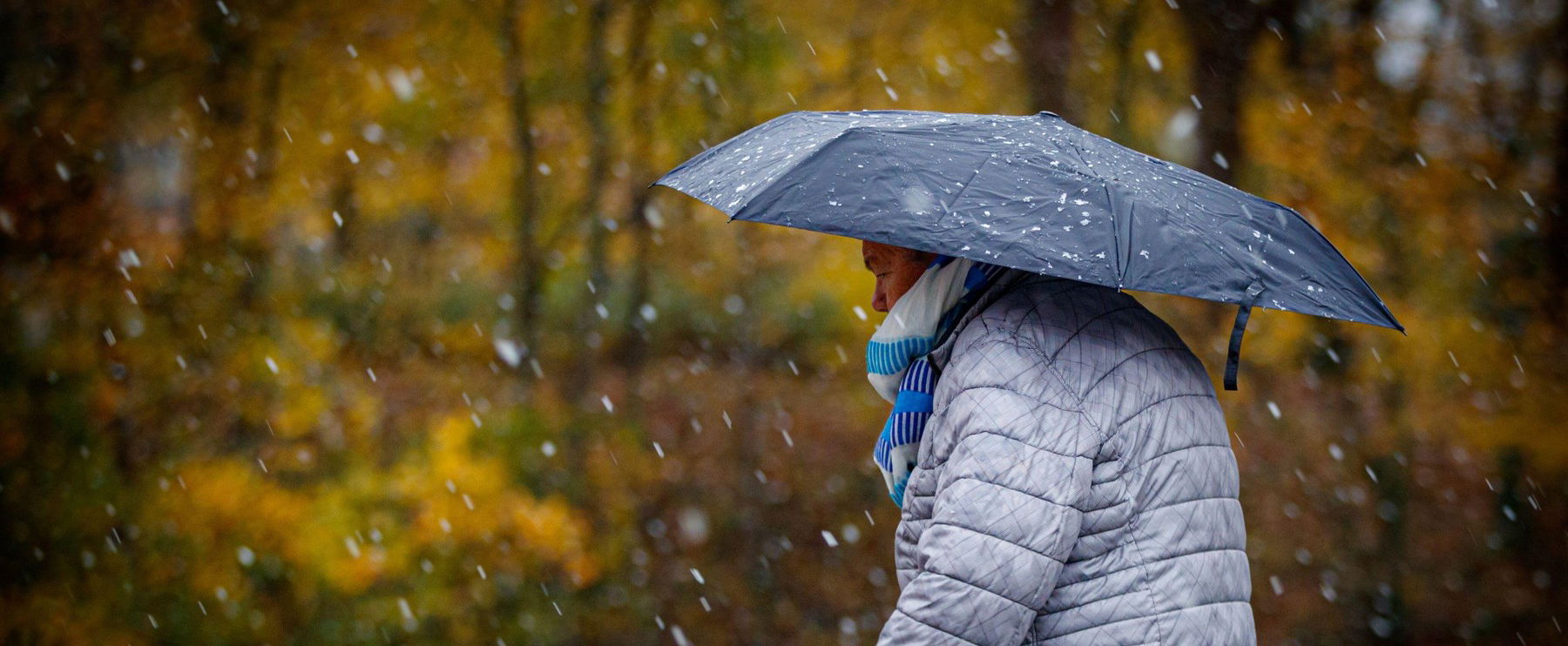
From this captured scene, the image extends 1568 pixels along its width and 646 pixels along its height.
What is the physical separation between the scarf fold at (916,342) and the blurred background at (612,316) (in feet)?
17.8

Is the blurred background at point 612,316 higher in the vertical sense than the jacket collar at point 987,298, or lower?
lower

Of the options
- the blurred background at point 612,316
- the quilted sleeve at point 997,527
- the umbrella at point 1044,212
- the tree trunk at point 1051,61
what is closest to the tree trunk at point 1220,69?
the blurred background at point 612,316

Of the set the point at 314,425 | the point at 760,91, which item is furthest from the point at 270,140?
the point at 760,91

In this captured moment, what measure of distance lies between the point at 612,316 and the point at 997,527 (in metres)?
6.60

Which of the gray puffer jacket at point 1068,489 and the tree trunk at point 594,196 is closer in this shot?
the gray puffer jacket at point 1068,489

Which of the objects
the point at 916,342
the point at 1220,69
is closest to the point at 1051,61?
the point at 1220,69

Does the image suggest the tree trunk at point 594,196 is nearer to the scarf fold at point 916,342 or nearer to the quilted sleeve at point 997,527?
the scarf fold at point 916,342

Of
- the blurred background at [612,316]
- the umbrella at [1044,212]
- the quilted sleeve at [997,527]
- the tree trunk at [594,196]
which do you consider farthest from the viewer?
the tree trunk at [594,196]

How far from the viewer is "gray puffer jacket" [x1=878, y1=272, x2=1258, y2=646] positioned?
5.74 ft

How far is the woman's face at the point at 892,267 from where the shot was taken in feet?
7.41

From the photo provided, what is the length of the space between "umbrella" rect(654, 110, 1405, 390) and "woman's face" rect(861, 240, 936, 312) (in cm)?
27

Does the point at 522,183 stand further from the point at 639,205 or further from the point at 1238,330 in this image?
the point at 1238,330

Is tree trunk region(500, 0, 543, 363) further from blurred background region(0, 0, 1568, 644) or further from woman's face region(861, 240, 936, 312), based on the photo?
woman's face region(861, 240, 936, 312)

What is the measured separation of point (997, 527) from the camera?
5.70 ft
